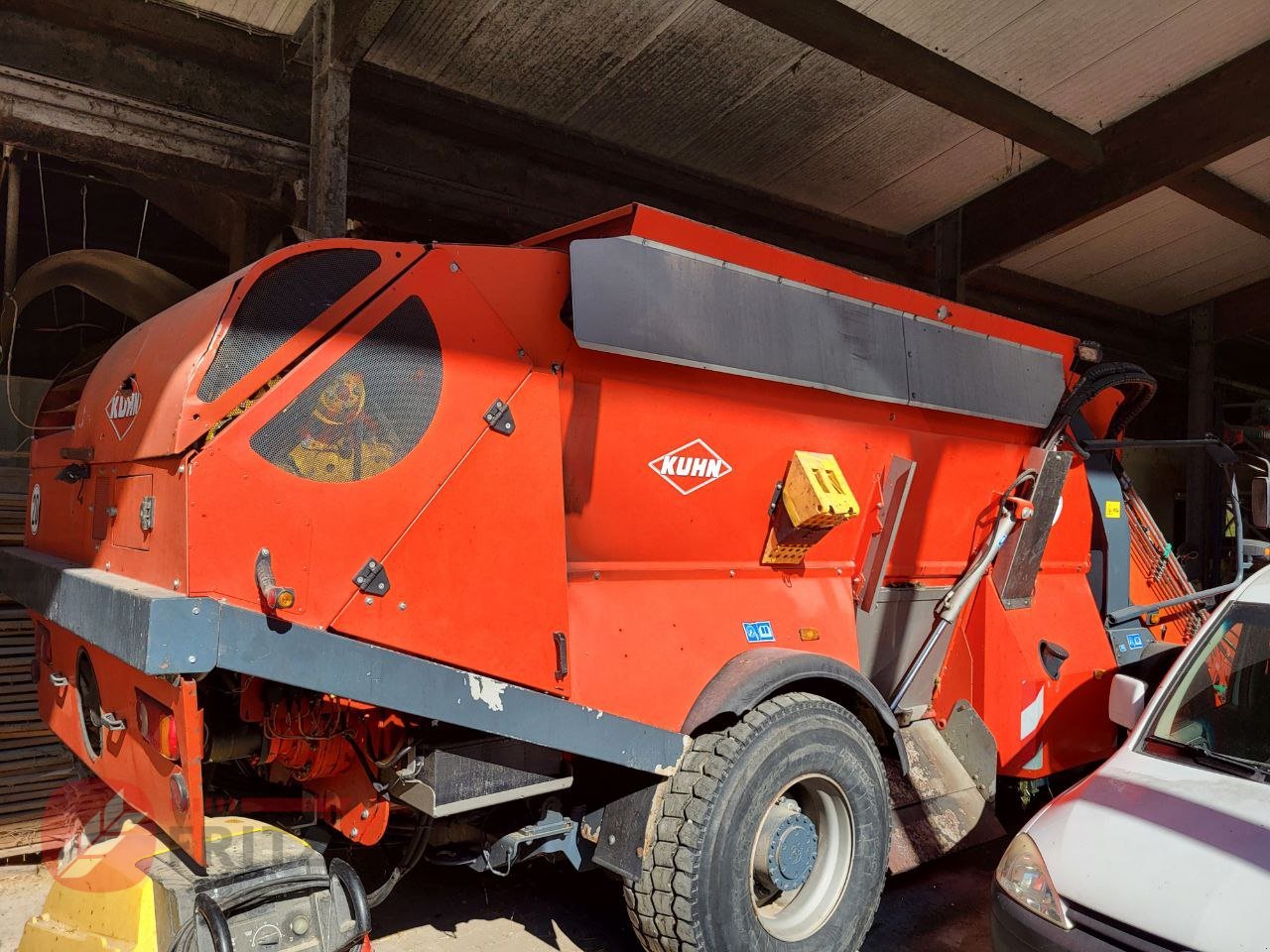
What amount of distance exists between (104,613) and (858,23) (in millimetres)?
4830

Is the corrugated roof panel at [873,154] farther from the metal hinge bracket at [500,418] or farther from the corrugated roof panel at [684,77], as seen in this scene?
the metal hinge bracket at [500,418]

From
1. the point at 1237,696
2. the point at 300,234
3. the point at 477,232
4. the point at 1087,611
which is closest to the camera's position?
the point at 1237,696

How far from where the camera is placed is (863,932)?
3367mm

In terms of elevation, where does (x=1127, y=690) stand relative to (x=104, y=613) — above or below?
below

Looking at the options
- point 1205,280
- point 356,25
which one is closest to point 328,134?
point 356,25

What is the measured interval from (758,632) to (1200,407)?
10.1m

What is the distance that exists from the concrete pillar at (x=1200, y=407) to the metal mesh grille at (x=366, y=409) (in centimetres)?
1027

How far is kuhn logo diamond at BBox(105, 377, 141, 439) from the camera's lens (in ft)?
9.20

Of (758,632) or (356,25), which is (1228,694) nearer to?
(758,632)

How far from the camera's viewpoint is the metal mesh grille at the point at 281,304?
2.41 metres

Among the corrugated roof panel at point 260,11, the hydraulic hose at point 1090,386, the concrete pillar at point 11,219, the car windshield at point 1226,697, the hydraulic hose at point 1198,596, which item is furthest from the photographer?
the concrete pillar at point 11,219

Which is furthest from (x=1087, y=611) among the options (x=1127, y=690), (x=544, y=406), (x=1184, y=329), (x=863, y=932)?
(x=1184, y=329)

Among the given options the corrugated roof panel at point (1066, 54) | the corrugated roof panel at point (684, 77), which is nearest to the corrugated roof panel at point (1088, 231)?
the corrugated roof panel at point (1066, 54)

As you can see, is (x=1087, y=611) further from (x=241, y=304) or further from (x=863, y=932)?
(x=241, y=304)
